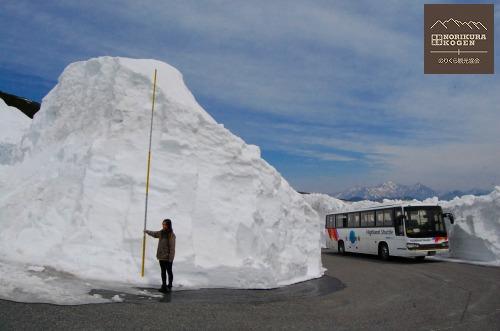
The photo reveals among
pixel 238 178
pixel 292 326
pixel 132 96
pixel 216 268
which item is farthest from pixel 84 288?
pixel 132 96

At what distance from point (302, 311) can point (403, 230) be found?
45.8 ft

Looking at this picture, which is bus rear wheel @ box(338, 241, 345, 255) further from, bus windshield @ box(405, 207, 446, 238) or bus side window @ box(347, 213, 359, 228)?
bus windshield @ box(405, 207, 446, 238)

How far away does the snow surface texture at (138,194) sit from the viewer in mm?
11203

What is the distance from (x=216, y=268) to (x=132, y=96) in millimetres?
6444

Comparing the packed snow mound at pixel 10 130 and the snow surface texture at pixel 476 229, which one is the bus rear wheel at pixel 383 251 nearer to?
the snow surface texture at pixel 476 229

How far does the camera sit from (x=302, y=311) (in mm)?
8688

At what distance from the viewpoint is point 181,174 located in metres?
13.0

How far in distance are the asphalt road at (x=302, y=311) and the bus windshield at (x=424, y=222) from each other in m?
8.20

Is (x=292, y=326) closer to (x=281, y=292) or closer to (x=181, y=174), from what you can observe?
(x=281, y=292)

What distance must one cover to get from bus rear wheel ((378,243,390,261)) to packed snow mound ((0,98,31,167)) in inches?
694

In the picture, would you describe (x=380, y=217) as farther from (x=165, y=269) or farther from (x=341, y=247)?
(x=165, y=269)

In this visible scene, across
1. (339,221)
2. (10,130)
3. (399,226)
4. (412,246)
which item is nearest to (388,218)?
(399,226)

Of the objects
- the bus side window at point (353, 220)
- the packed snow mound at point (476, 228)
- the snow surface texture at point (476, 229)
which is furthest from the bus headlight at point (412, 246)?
the bus side window at point (353, 220)

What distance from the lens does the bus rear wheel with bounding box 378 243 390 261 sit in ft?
74.4
